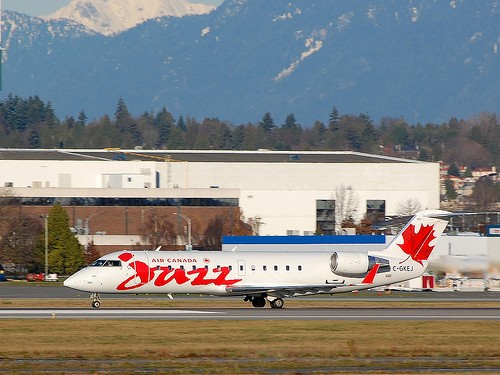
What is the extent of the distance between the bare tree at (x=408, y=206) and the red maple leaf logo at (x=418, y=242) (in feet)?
310

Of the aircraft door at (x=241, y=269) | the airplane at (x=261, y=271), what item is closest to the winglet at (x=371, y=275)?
the airplane at (x=261, y=271)

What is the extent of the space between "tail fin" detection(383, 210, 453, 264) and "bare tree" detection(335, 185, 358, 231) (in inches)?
3543

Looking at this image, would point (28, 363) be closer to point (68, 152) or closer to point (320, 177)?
point (320, 177)

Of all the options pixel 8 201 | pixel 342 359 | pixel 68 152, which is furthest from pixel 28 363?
pixel 68 152

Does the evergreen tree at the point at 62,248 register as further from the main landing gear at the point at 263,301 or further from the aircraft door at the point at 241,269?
the aircraft door at the point at 241,269

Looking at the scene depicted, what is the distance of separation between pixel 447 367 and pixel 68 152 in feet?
457

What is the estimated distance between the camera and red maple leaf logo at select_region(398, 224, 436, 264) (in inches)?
2347

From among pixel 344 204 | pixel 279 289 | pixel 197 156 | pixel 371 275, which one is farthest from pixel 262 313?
pixel 197 156

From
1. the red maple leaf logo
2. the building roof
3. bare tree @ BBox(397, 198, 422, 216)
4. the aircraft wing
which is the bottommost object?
the aircraft wing

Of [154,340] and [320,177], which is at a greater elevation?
[320,177]

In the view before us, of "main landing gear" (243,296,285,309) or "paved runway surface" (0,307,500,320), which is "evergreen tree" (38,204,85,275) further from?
"paved runway surface" (0,307,500,320)

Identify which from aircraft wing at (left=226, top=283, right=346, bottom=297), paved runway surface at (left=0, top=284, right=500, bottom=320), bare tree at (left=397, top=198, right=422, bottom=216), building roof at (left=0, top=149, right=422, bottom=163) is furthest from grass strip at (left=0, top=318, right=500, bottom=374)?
building roof at (left=0, top=149, right=422, bottom=163)

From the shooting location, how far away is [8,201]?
134m

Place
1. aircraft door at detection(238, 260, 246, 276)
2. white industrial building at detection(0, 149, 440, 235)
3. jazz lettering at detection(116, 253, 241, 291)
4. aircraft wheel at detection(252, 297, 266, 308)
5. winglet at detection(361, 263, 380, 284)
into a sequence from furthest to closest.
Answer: white industrial building at detection(0, 149, 440, 235) → winglet at detection(361, 263, 380, 284) → aircraft wheel at detection(252, 297, 266, 308) → aircraft door at detection(238, 260, 246, 276) → jazz lettering at detection(116, 253, 241, 291)
